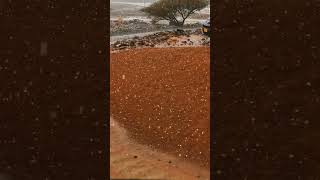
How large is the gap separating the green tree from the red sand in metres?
10.8

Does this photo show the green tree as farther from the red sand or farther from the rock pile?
the red sand

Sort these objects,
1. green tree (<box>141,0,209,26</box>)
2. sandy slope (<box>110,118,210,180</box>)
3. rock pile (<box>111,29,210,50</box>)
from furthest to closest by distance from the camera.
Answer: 1. green tree (<box>141,0,209,26</box>)
2. rock pile (<box>111,29,210,50</box>)
3. sandy slope (<box>110,118,210,180</box>)

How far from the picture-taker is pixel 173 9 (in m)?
22.0

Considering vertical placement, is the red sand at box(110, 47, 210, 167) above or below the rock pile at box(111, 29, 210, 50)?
below

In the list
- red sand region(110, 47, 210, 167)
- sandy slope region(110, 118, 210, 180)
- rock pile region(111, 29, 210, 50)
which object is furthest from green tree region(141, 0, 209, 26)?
sandy slope region(110, 118, 210, 180)

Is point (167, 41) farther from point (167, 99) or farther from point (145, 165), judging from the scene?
point (145, 165)

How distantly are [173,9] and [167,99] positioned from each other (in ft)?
47.7

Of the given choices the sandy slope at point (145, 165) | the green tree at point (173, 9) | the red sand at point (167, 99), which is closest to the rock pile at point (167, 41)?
the red sand at point (167, 99)

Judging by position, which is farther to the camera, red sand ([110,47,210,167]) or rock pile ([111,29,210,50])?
rock pile ([111,29,210,50])

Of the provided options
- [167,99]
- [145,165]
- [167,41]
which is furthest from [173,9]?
[145,165]

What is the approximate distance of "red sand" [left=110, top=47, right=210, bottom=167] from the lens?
677 cm

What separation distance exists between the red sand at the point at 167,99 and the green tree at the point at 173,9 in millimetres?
10808

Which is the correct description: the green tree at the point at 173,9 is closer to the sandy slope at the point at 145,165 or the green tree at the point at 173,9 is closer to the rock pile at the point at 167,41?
the rock pile at the point at 167,41
